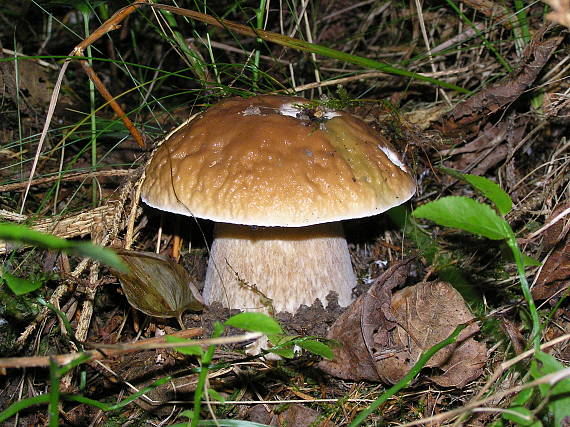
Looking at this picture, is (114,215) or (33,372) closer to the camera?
(33,372)

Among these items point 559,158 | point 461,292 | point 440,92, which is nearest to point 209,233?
point 461,292

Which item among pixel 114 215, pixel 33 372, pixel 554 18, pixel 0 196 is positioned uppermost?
pixel 554 18

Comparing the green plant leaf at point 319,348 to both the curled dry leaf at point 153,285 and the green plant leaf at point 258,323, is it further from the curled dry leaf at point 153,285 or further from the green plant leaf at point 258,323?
the curled dry leaf at point 153,285

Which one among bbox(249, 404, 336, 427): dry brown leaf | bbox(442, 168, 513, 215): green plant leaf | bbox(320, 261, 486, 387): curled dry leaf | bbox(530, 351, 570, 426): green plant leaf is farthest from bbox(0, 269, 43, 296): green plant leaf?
bbox(530, 351, 570, 426): green plant leaf

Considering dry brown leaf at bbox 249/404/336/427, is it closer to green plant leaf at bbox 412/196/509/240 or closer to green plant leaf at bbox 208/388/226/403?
green plant leaf at bbox 208/388/226/403

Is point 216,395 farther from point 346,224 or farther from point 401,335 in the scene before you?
point 346,224

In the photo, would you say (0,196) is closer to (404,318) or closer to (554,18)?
(404,318)
